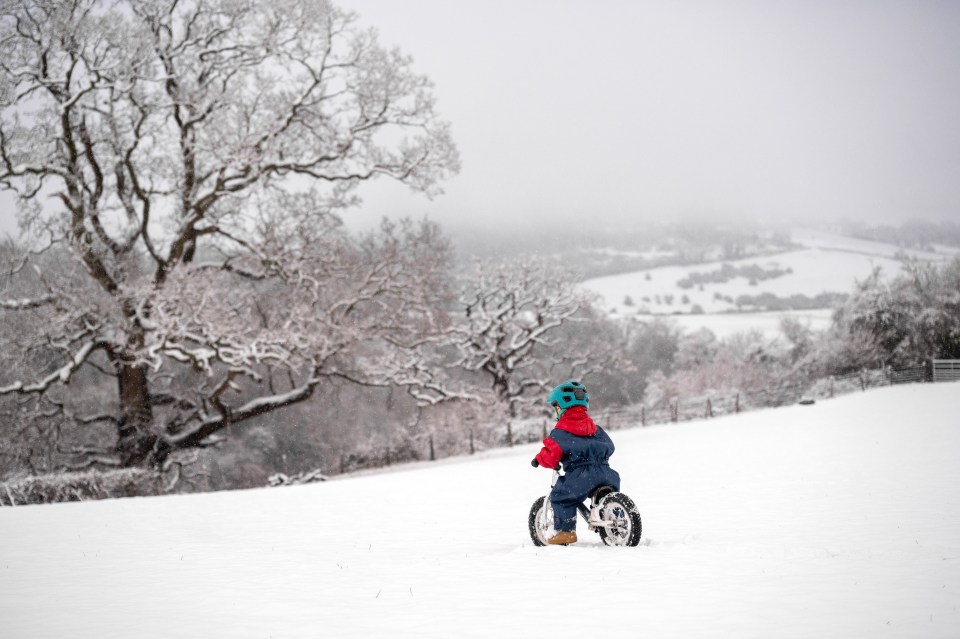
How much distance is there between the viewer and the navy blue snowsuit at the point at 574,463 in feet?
23.5

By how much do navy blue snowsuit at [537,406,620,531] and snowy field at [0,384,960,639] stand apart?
44cm

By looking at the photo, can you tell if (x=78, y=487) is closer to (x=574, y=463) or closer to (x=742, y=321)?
(x=574, y=463)

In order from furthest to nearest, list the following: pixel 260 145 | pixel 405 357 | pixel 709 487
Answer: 1. pixel 405 357
2. pixel 260 145
3. pixel 709 487

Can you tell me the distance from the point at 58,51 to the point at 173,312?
7.53 metres

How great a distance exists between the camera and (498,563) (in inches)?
263

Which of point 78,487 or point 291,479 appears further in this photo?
point 291,479

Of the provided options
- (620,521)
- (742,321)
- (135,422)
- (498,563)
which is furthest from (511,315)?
(742,321)

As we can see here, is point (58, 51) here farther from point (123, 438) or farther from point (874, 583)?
point (874, 583)

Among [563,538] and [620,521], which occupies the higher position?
[620,521]

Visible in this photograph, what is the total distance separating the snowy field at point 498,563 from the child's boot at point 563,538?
0.52ft

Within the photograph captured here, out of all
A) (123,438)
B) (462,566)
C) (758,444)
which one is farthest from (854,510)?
(123,438)

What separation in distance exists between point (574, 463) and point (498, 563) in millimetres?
1338

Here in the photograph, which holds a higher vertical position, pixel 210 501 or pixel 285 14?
pixel 285 14

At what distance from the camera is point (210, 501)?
13.4 meters
